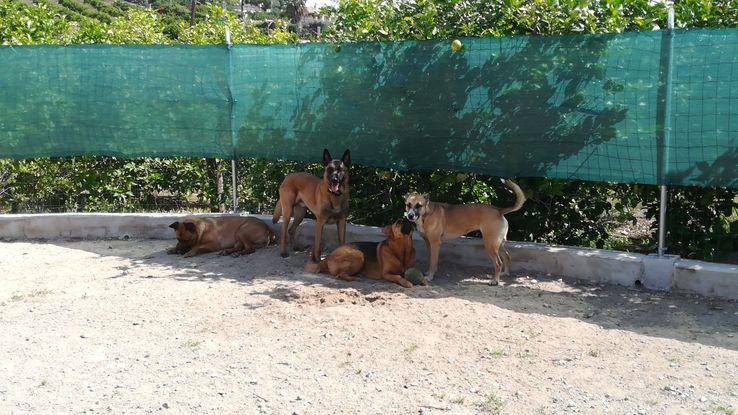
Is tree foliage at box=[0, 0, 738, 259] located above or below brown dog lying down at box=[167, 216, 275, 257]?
above

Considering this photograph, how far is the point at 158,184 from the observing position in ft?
34.4

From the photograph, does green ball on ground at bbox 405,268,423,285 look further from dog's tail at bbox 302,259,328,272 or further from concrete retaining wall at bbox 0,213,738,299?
dog's tail at bbox 302,259,328,272

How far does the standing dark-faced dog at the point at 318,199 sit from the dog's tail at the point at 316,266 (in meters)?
0.23

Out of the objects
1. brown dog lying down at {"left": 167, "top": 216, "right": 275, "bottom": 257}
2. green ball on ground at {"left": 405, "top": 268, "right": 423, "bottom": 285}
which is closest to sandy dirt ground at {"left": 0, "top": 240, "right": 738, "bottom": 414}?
green ball on ground at {"left": 405, "top": 268, "right": 423, "bottom": 285}

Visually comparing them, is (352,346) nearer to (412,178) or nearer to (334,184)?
(334,184)

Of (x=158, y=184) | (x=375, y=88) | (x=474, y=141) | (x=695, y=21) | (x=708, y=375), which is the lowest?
(x=708, y=375)

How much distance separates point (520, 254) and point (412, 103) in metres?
1.95

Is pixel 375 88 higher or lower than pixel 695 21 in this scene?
lower

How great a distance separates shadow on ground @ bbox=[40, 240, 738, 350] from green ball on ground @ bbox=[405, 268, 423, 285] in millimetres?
153

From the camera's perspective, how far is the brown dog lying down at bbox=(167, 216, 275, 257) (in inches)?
343

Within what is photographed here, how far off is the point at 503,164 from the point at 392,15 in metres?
2.29

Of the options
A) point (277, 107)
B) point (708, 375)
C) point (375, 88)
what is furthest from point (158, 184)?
point (708, 375)

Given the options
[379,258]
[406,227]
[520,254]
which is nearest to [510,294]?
[520,254]

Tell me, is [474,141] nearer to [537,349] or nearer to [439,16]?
[439,16]
